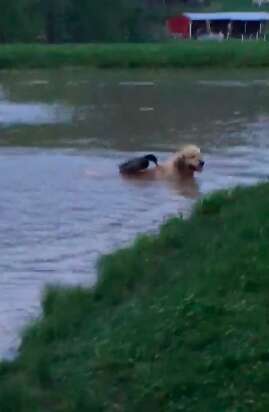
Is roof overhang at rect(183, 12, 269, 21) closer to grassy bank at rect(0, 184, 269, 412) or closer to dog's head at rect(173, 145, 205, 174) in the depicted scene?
dog's head at rect(173, 145, 205, 174)

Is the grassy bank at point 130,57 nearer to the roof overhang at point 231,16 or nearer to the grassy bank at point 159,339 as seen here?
the roof overhang at point 231,16

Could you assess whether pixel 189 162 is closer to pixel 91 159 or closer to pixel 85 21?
pixel 91 159

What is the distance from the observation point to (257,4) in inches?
3477

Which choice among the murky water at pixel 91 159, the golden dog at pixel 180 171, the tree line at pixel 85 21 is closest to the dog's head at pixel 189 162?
the golden dog at pixel 180 171

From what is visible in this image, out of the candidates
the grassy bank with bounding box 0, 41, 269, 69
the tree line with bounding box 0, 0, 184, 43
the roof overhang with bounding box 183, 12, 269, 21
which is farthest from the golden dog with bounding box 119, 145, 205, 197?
the roof overhang with bounding box 183, 12, 269, 21

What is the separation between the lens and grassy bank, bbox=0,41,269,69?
47.6 meters

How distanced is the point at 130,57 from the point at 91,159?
27811mm

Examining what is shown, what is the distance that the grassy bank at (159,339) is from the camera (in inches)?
261

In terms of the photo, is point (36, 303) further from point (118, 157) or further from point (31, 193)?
point (118, 157)

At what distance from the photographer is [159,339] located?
291 inches

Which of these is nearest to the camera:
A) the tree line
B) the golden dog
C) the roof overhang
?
the golden dog

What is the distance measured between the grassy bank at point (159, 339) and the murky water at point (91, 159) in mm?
543

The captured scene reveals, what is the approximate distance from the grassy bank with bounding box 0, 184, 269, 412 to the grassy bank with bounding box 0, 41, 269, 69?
37872mm

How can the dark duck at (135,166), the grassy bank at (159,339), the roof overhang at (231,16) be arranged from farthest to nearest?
the roof overhang at (231,16)
the dark duck at (135,166)
the grassy bank at (159,339)
